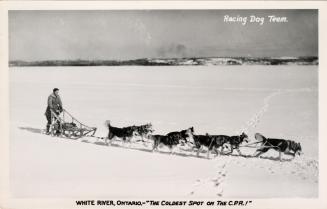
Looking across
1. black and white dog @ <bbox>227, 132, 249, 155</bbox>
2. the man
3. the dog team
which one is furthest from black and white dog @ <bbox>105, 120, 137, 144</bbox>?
black and white dog @ <bbox>227, 132, 249, 155</bbox>

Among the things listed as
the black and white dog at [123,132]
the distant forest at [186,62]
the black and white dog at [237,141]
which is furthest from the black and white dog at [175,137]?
the distant forest at [186,62]

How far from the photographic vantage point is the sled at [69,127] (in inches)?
174

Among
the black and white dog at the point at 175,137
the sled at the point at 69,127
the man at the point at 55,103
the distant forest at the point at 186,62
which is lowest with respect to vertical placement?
the black and white dog at the point at 175,137

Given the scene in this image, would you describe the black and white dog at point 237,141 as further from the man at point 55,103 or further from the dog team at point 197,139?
the man at point 55,103

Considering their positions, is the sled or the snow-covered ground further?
the sled

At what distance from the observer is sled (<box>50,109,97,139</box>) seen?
442 cm

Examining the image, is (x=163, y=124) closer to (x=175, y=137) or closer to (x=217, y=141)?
(x=175, y=137)

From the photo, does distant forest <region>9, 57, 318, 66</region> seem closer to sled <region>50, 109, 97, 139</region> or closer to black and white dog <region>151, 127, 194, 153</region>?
sled <region>50, 109, 97, 139</region>

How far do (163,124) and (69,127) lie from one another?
2.72 ft

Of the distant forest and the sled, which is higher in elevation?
the distant forest

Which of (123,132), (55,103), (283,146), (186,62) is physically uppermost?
(186,62)

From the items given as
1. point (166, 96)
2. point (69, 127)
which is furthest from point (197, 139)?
point (69, 127)

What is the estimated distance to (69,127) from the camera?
14.6ft
